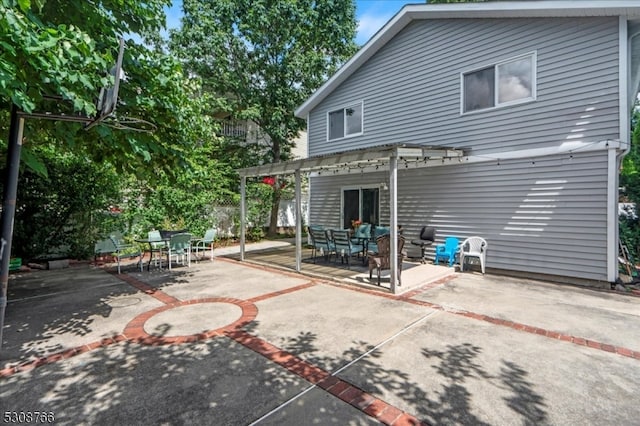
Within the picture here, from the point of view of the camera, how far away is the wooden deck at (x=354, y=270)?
6754 millimetres

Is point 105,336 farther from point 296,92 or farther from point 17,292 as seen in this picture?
point 296,92

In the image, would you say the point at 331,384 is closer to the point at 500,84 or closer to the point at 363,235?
the point at 363,235

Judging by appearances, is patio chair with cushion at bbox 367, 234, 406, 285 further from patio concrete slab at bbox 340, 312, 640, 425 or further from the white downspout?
the white downspout

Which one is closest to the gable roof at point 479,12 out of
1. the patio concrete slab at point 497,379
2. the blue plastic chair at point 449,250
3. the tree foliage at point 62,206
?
the blue plastic chair at point 449,250

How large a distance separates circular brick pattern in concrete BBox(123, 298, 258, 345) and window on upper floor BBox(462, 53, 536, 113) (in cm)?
751

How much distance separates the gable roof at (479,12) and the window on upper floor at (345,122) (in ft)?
3.19

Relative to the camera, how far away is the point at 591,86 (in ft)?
21.1

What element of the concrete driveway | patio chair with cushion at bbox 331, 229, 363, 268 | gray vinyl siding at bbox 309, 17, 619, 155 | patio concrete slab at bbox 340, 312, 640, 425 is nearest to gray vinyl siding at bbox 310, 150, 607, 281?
gray vinyl siding at bbox 309, 17, 619, 155

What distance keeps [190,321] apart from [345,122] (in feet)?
29.0

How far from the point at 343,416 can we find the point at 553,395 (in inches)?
A: 77.5

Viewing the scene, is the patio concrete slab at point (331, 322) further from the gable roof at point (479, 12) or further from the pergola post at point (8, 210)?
the gable roof at point (479, 12)

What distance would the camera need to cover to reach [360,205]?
36.4 ft

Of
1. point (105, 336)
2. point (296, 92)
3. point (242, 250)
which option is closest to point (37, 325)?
point (105, 336)

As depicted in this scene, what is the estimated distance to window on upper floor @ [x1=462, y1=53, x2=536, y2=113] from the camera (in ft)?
24.1
